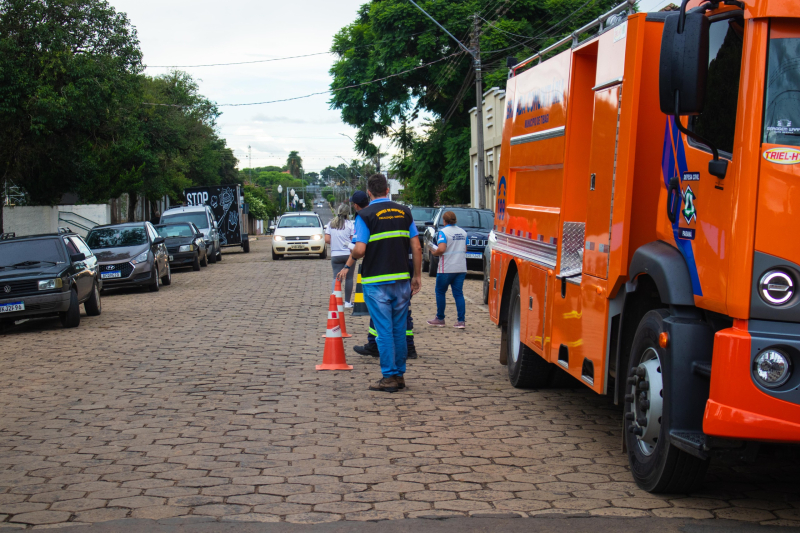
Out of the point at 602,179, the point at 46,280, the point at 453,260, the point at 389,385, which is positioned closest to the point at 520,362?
the point at 389,385

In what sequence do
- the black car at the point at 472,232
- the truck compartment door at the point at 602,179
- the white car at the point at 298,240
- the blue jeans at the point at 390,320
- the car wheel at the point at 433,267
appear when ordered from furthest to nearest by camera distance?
the white car at the point at 298,240, the car wheel at the point at 433,267, the black car at the point at 472,232, the blue jeans at the point at 390,320, the truck compartment door at the point at 602,179

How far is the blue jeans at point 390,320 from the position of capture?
25.2ft

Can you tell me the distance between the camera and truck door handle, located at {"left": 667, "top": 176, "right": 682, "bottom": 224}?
459 centimetres

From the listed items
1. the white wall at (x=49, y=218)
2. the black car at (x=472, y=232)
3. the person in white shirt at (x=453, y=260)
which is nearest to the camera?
the person in white shirt at (x=453, y=260)

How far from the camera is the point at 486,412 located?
6.93 m

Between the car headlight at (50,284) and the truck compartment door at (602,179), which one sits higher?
the truck compartment door at (602,179)

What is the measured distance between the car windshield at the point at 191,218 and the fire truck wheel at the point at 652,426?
27.9 metres

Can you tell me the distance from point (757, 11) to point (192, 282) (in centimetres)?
1988

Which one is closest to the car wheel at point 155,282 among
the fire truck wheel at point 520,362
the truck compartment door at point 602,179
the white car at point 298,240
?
the white car at point 298,240

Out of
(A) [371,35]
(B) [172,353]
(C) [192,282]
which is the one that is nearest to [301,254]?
(C) [192,282]

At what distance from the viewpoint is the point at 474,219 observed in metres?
21.2

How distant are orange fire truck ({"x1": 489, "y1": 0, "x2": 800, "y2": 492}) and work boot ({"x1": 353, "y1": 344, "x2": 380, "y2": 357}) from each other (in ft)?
11.6

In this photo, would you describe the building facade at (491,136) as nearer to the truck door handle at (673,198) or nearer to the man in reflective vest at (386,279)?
the man in reflective vest at (386,279)

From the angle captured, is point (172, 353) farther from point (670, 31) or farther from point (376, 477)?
point (670, 31)
